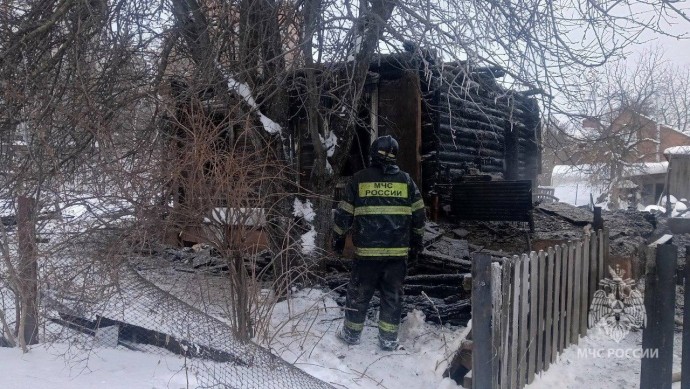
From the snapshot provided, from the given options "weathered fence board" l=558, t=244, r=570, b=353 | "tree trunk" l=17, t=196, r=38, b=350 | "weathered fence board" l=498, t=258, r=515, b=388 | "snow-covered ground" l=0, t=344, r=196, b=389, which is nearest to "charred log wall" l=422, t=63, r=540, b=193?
"weathered fence board" l=558, t=244, r=570, b=353

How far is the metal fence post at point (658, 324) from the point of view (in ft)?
12.4

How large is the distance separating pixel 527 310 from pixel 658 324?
888 millimetres

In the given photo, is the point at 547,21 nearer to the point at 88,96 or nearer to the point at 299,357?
the point at 299,357

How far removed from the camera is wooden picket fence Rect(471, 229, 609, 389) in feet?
11.3

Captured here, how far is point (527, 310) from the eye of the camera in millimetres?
3914

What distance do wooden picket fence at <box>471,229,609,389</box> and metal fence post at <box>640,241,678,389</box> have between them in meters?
0.67

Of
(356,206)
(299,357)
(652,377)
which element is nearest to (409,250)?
(356,206)

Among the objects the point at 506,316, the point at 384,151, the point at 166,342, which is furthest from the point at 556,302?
the point at 166,342

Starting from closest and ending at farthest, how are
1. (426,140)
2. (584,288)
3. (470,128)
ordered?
1. (584,288)
2. (426,140)
3. (470,128)

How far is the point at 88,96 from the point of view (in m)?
5.27

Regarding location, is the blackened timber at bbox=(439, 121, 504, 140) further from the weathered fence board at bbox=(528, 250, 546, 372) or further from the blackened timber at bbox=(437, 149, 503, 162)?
the weathered fence board at bbox=(528, 250, 546, 372)

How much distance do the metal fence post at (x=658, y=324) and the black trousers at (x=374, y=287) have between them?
207 centimetres

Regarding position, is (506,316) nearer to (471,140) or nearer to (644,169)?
(471,140)

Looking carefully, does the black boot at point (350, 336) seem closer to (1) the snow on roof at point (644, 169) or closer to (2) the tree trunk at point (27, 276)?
(2) the tree trunk at point (27, 276)
